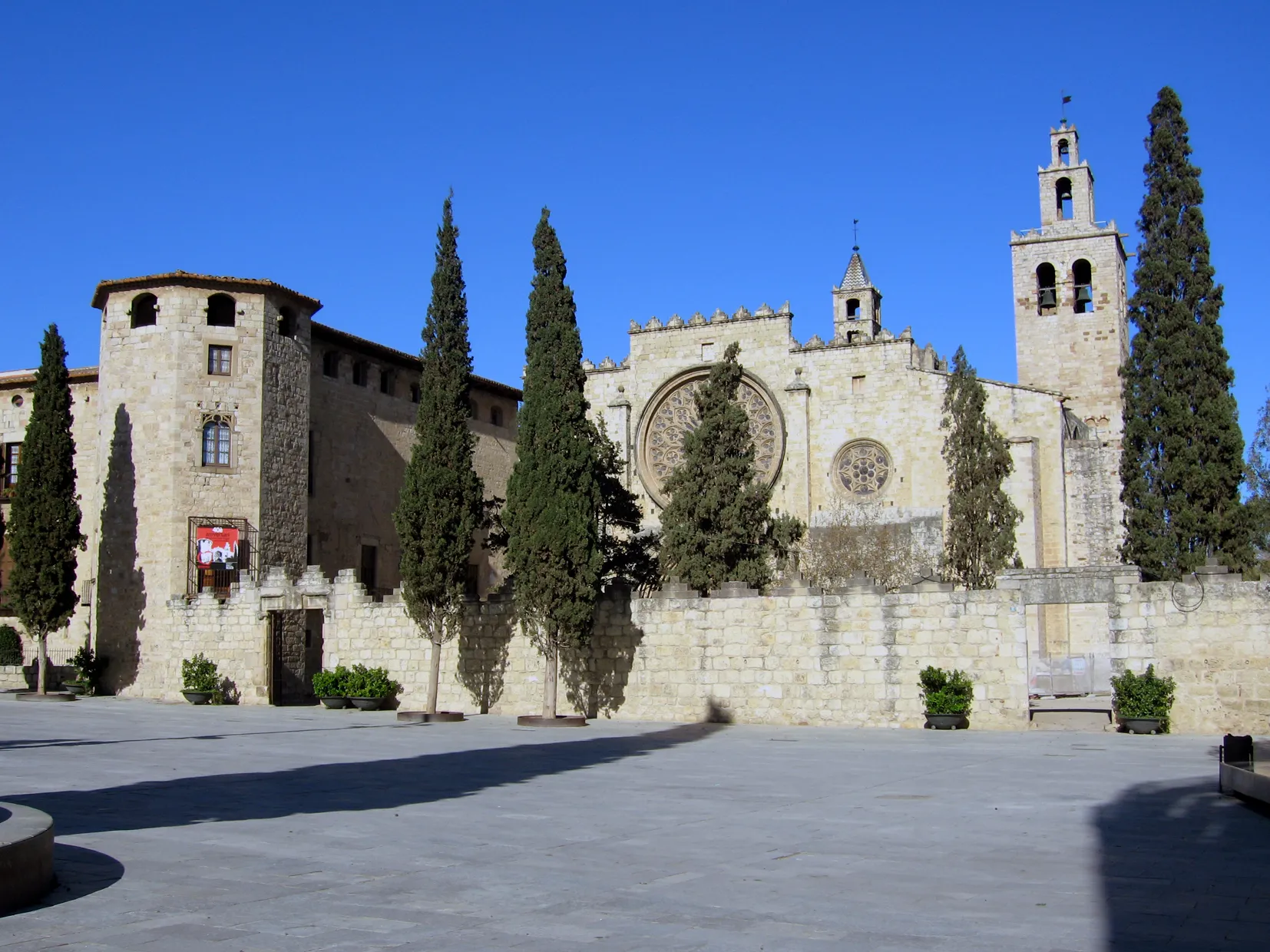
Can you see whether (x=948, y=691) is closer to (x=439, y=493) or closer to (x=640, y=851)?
(x=439, y=493)

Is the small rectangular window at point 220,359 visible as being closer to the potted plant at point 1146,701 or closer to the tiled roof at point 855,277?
the potted plant at point 1146,701

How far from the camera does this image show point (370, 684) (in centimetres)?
2494

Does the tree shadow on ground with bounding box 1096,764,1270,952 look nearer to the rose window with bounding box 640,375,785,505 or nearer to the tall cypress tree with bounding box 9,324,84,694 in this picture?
the tall cypress tree with bounding box 9,324,84,694

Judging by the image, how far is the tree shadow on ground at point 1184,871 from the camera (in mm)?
5695

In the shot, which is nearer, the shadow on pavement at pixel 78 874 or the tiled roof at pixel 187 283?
the shadow on pavement at pixel 78 874

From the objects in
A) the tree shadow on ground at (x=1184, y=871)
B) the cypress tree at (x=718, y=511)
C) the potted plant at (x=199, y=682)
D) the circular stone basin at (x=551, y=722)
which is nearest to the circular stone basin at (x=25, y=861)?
the tree shadow on ground at (x=1184, y=871)

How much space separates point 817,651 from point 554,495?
5358 mm

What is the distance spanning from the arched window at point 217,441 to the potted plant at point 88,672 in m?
5.38

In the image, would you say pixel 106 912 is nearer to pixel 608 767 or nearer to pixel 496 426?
pixel 608 767

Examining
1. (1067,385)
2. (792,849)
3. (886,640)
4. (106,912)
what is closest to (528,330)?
(886,640)

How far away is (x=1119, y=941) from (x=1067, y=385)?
39.4m

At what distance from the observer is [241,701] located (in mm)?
27656

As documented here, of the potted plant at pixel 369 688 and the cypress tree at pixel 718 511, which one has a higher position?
the cypress tree at pixel 718 511

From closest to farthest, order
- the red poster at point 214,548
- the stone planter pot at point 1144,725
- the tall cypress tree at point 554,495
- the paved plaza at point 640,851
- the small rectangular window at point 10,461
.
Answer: the paved plaza at point 640,851 → the stone planter pot at point 1144,725 → the tall cypress tree at point 554,495 → the red poster at point 214,548 → the small rectangular window at point 10,461
